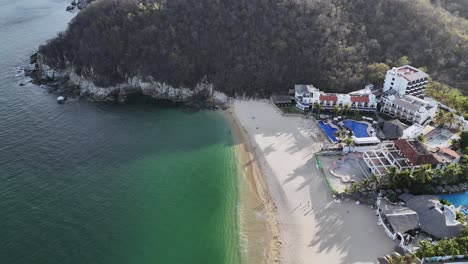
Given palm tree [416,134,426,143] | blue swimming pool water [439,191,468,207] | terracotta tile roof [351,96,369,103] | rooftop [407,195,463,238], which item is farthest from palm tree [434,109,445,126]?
rooftop [407,195,463,238]

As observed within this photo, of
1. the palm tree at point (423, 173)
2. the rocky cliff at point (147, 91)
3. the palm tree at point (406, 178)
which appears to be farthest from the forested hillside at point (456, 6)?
the rocky cliff at point (147, 91)

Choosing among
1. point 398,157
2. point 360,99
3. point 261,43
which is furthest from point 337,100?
point 261,43

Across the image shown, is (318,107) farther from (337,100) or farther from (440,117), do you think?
(440,117)

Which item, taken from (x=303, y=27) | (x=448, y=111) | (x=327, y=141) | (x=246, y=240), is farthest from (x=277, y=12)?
(x=246, y=240)

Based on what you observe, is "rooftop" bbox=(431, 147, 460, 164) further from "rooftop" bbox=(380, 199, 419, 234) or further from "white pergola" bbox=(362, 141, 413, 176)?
"rooftop" bbox=(380, 199, 419, 234)

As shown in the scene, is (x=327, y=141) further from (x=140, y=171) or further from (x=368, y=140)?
(x=140, y=171)

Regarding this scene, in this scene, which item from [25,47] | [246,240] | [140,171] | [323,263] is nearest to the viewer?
[323,263]
